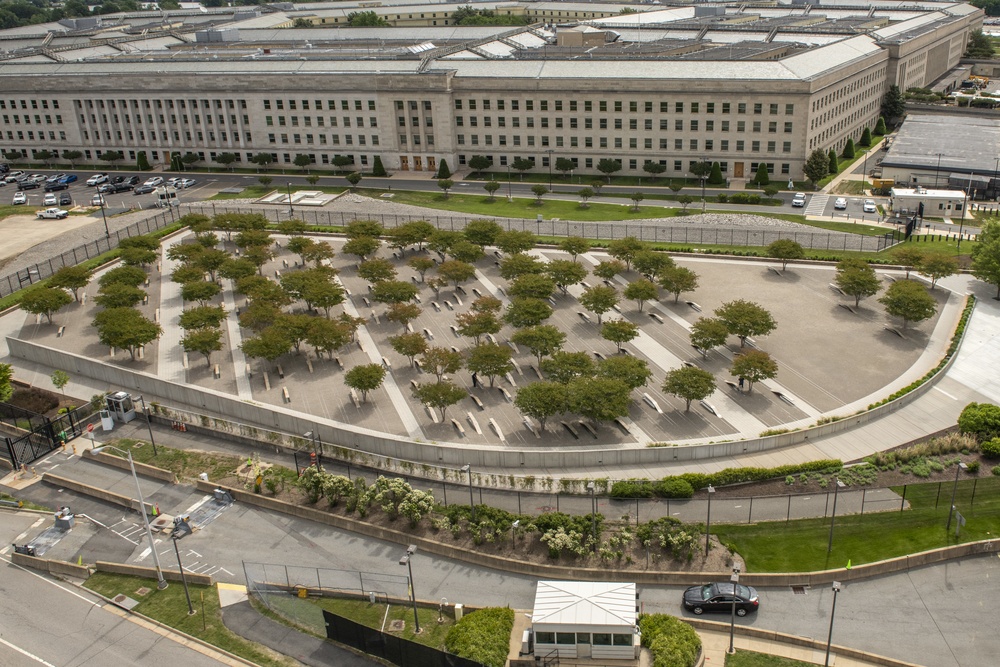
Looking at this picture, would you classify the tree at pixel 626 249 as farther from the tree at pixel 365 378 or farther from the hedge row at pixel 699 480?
the hedge row at pixel 699 480

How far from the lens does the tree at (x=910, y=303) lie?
65.9m

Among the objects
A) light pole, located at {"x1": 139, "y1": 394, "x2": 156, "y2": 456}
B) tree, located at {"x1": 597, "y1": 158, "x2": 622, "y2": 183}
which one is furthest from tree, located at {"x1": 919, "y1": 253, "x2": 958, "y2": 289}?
light pole, located at {"x1": 139, "y1": 394, "x2": 156, "y2": 456}

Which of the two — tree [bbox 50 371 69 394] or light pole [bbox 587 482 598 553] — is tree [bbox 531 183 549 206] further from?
light pole [bbox 587 482 598 553]

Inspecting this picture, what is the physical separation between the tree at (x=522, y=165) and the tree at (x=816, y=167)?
3389 cm

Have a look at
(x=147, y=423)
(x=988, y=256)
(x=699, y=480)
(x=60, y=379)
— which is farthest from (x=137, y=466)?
(x=988, y=256)

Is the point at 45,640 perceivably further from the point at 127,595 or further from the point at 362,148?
the point at 362,148


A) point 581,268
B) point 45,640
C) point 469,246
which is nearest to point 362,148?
point 469,246

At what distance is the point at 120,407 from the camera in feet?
193

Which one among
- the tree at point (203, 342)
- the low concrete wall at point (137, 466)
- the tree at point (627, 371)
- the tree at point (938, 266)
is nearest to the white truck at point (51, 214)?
the tree at point (203, 342)

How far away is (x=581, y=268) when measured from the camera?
2960 inches

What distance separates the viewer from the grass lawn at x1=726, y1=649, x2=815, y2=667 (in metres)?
36.5

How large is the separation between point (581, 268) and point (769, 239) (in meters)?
23.5

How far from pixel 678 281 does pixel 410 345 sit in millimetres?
23080

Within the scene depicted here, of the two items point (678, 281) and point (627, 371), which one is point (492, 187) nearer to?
point (678, 281)
